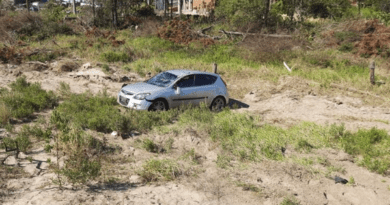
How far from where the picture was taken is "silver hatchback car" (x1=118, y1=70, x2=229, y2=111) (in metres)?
11.2

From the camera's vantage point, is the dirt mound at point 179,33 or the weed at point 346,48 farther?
the dirt mound at point 179,33

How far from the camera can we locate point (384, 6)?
105ft

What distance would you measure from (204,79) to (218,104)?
1.09 meters

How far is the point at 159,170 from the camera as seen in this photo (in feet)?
23.9

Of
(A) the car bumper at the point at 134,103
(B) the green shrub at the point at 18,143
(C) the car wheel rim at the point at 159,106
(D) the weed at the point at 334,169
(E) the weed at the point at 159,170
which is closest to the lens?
(E) the weed at the point at 159,170

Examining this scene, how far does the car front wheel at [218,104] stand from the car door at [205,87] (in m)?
0.25

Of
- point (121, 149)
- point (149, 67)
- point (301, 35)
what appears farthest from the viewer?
point (301, 35)

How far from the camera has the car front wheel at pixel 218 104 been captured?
497 inches

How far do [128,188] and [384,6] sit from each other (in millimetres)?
33263

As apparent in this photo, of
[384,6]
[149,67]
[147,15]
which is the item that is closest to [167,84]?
[149,67]

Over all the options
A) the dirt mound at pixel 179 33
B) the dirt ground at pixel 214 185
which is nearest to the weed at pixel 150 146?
the dirt ground at pixel 214 185

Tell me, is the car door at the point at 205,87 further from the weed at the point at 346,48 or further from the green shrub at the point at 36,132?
the weed at the point at 346,48

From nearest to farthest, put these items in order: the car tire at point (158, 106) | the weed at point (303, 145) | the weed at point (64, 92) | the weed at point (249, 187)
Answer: the weed at point (249, 187), the weed at point (303, 145), the car tire at point (158, 106), the weed at point (64, 92)

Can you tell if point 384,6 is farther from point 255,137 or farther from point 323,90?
point 255,137
